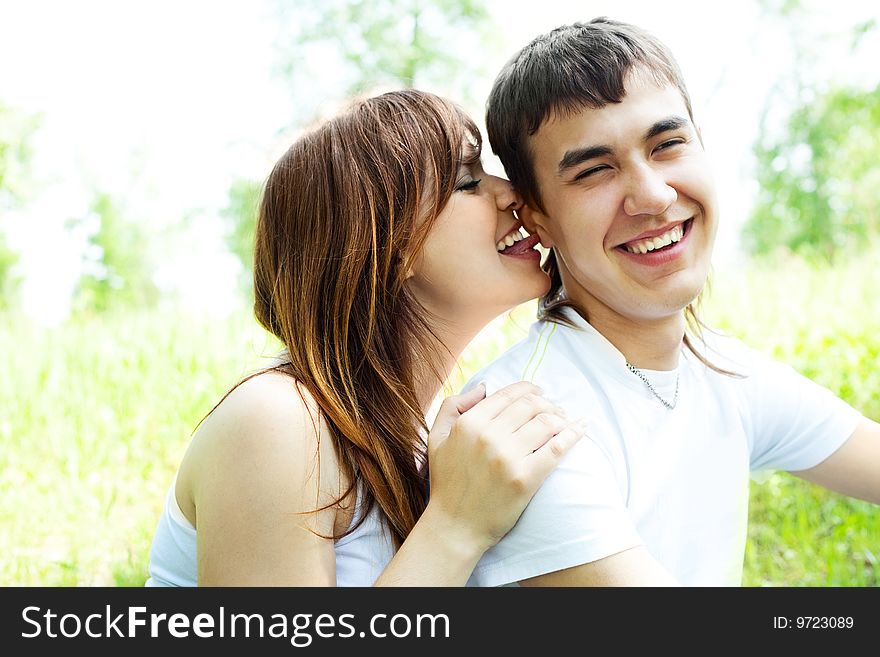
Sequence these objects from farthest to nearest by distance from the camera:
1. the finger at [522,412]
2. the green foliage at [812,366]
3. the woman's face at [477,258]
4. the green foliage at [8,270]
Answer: the green foliage at [8,270] → the green foliage at [812,366] → the woman's face at [477,258] → the finger at [522,412]

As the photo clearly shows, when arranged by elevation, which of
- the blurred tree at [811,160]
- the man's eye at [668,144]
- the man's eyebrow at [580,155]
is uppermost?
the blurred tree at [811,160]

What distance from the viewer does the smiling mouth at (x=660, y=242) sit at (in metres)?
2.15

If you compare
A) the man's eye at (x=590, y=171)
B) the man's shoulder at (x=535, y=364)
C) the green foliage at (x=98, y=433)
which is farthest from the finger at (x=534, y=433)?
the green foliage at (x=98, y=433)

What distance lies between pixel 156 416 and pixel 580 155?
319 cm

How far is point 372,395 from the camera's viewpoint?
227 centimetres

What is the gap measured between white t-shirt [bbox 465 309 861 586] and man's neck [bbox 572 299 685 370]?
0.16 feet

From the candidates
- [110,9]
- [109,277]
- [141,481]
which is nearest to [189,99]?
[110,9]

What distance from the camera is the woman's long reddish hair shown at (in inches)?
88.0

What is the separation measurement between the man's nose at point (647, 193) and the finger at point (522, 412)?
50 centimetres

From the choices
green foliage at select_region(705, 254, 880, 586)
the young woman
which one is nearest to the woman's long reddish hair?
the young woman

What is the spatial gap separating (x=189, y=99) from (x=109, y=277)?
3954 millimetres

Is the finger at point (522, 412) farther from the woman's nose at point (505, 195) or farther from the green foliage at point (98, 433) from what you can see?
the green foliage at point (98, 433)

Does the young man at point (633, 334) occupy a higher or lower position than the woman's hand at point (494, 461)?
higher

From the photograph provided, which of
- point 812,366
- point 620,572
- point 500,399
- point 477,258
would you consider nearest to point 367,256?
point 477,258
